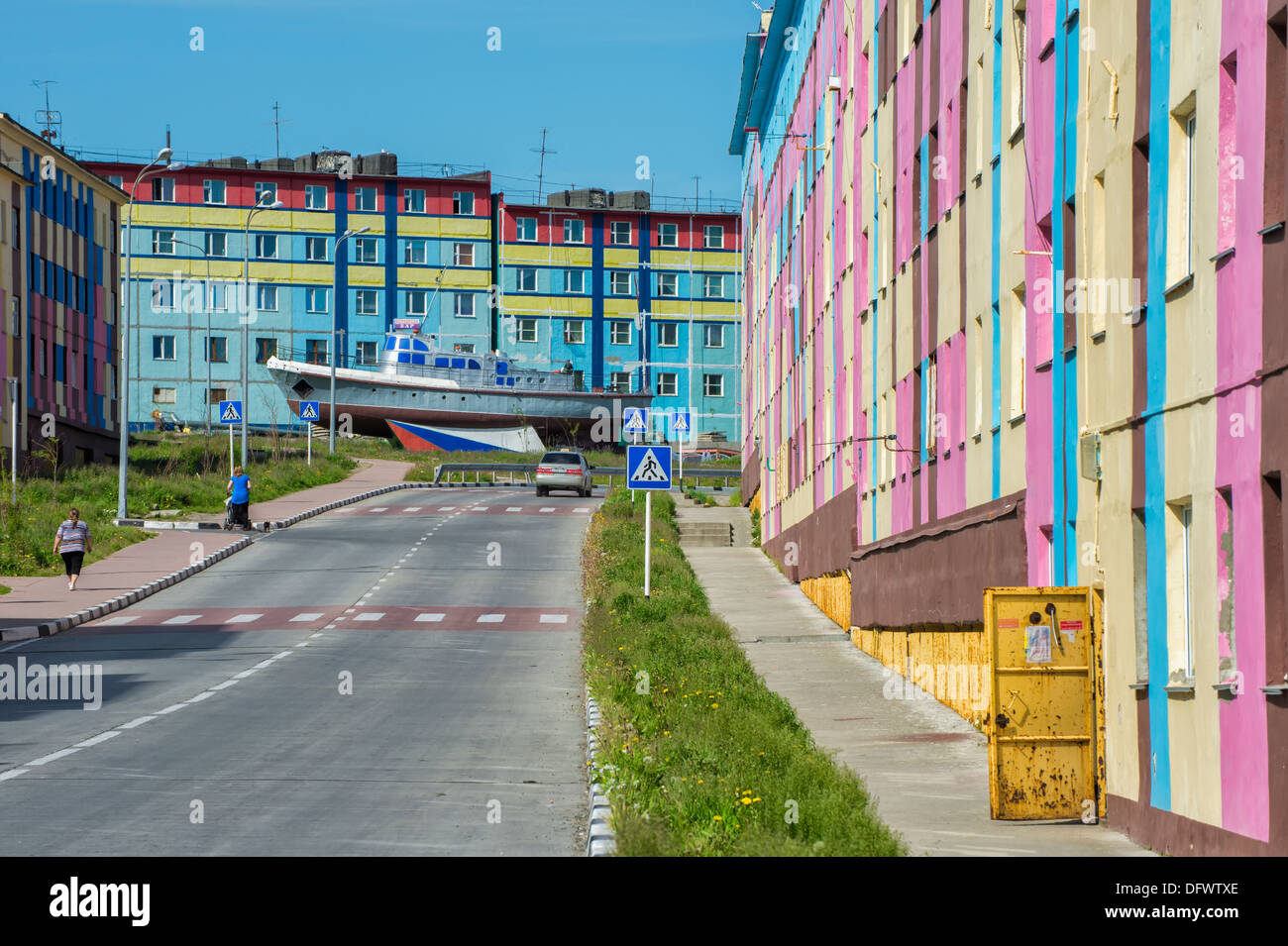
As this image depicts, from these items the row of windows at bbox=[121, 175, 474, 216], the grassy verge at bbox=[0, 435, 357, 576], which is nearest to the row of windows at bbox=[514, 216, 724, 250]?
the row of windows at bbox=[121, 175, 474, 216]

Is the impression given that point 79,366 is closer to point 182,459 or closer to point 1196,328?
point 182,459

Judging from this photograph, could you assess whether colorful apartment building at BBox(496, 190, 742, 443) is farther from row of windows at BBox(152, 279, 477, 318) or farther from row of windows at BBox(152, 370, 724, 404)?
row of windows at BBox(152, 279, 477, 318)

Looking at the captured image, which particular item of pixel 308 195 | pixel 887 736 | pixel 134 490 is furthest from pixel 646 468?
pixel 308 195

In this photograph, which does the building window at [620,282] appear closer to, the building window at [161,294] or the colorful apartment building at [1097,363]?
the building window at [161,294]

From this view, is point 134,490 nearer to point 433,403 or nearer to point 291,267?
point 433,403

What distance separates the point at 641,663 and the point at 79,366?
44864mm

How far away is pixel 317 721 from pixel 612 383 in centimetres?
7608

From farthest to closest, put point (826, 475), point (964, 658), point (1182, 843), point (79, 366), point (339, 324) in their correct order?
1. point (339, 324)
2. point (79, 366)
3. point (826, 475)
4. point (964, 658)
5. point (1182, 843)

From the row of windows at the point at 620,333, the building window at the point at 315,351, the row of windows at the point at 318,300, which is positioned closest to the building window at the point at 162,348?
the row of windows at the point at 318,300

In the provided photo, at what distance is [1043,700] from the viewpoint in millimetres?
13172

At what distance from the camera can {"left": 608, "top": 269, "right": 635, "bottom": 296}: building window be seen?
9425 centimetres

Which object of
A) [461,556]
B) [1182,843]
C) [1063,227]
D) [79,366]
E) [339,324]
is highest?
[339,324]

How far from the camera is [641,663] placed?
1973 centimetres
